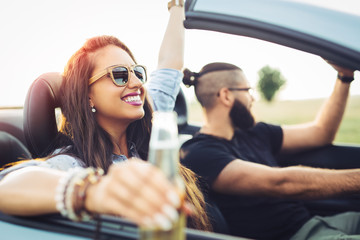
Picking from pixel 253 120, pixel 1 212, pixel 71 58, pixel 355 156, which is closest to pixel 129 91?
pixel 71 58

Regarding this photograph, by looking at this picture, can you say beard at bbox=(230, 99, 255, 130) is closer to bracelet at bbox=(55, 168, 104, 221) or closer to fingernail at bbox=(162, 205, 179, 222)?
bracelet at bbox=(55, 168, 104, 221)

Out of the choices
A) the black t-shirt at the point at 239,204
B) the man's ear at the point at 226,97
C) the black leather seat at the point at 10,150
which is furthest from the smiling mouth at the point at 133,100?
the man's ear at the point at 226,97

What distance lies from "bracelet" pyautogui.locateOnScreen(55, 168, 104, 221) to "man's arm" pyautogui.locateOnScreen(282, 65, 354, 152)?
2.30m

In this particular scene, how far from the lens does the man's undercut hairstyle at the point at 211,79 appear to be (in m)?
2.71

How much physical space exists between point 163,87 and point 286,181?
1.06 meters

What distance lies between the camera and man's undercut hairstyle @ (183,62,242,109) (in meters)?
2.71

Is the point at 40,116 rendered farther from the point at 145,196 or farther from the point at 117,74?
the point at 145,196

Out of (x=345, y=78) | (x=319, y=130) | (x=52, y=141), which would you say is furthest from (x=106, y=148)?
(x=319, y=130)

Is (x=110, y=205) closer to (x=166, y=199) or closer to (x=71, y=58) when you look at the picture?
(x=166, y=199)

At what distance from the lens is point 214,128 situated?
2.58 metres

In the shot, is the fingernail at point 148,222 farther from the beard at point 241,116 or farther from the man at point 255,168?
the beard at point 241,116

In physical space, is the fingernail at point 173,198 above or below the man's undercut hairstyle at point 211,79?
below

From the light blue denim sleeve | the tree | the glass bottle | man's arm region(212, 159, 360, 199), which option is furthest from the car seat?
the tree

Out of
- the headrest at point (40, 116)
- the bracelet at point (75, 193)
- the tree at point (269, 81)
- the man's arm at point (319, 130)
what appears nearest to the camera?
the bracelet at point (75, 193)
